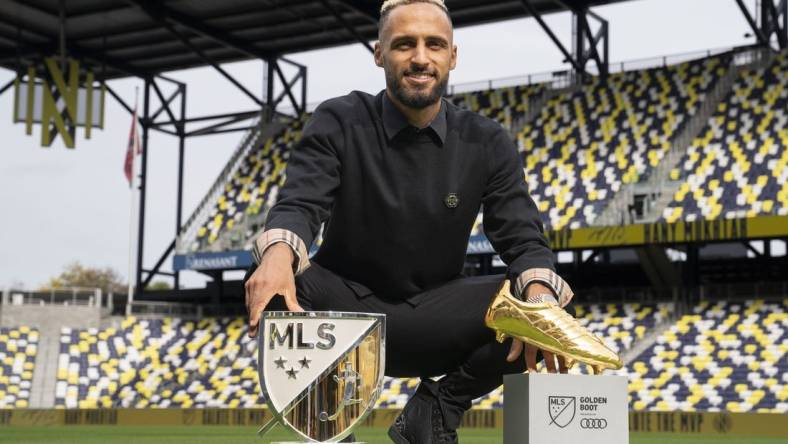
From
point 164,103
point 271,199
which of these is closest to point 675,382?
point 271,199

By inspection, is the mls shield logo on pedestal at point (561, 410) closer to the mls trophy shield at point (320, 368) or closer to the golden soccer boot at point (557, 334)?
the golden soccer boot at point (557, 334)

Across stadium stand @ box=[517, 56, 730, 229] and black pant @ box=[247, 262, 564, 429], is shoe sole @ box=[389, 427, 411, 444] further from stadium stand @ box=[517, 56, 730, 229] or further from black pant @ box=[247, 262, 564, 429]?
stadium stand @ box=[517, 56, 730, 229]

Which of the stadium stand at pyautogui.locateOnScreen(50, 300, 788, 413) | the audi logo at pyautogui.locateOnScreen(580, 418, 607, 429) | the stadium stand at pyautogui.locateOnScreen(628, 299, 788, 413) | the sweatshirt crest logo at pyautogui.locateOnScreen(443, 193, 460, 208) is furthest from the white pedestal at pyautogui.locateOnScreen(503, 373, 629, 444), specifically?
the stadium stand at pyautogui.locateOnScreen(628, 299, 788, 413)

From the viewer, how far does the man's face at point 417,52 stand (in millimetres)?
3652

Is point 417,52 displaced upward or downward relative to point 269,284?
upward

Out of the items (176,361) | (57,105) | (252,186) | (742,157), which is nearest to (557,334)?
(742,157)

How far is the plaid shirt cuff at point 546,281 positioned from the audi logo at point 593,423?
450mm

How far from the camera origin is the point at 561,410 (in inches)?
130

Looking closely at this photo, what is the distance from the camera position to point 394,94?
3805mm

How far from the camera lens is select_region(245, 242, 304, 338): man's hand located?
318cm

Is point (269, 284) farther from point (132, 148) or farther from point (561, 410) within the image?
point (132, 148)

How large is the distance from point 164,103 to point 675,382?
19501mm

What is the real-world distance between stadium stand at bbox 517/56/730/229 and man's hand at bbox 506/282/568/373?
78.7 ft

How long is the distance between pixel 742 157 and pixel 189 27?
14.9 metres
